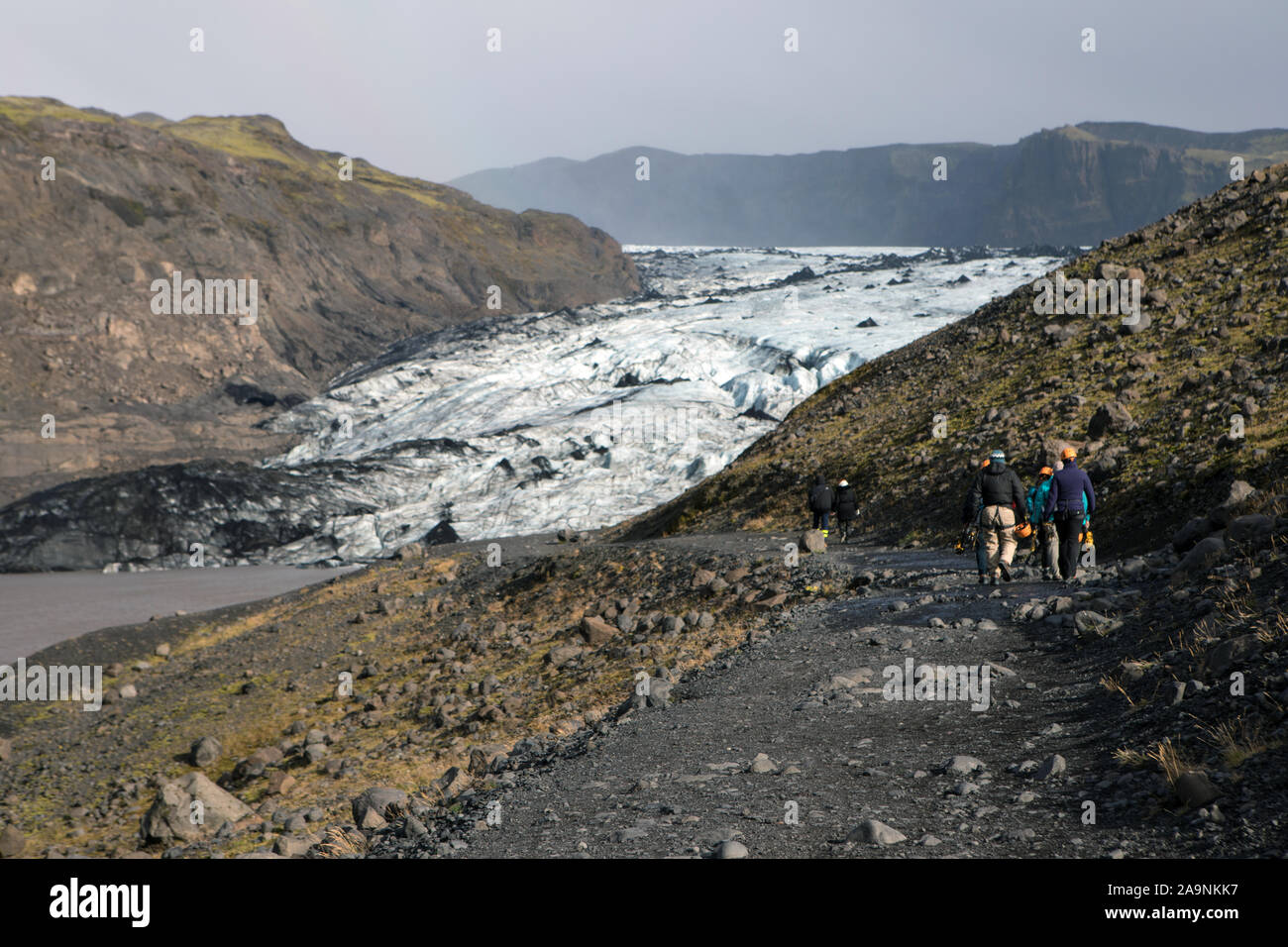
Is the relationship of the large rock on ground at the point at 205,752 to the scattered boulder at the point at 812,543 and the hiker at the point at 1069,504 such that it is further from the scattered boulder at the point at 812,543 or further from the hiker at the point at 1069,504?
the hiker at the point at 1069,504

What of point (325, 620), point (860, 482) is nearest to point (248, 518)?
point (325, 620)

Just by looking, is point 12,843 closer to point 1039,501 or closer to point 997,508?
point 997,508

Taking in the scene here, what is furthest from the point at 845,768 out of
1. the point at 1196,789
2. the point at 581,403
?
the point at 581,403

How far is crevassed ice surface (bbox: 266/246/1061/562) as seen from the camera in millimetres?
45469

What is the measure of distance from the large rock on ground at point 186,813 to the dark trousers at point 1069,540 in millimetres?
10697

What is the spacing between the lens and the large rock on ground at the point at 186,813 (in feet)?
38.7

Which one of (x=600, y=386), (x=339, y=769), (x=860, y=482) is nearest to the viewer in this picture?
(x=339, y=769)

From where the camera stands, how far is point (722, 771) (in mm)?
7336

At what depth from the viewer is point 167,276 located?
239 ft

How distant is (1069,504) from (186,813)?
11.4m

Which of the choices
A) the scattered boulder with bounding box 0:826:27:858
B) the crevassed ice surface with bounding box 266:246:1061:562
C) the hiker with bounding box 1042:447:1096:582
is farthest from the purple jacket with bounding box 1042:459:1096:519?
the crevassed ice surface with bounding box 266:246:1061:562
